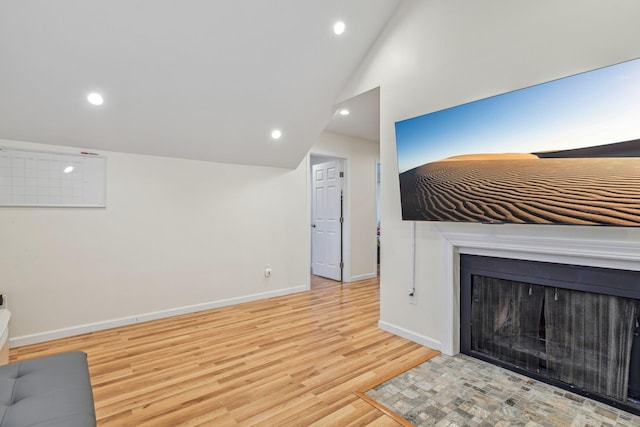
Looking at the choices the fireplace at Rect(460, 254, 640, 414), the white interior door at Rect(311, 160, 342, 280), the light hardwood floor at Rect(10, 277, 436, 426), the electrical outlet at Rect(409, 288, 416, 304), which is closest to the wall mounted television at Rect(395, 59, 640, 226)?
the fireplace at Rect(460, 254, 640, 414)

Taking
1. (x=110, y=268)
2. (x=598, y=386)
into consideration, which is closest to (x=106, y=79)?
(x=110, y=268)

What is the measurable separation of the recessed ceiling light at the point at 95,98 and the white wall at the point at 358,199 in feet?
9.66

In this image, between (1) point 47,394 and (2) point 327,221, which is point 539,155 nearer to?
(1) point 47,394

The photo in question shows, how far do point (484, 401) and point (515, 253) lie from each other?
101 centimetres

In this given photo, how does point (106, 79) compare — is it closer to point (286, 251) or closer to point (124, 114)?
point (124, 114)

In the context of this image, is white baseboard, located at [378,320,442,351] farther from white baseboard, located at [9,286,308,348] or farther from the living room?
white baseboard, located at [9,286,308,348]

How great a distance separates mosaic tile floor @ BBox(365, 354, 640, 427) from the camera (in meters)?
1.79

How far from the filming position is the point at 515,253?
90.2 inches

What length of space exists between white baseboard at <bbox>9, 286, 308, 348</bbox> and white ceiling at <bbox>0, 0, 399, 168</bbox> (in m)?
1.77

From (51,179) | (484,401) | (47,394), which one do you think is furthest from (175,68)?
(484,401)

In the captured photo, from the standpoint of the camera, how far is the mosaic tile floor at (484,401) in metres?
1.79

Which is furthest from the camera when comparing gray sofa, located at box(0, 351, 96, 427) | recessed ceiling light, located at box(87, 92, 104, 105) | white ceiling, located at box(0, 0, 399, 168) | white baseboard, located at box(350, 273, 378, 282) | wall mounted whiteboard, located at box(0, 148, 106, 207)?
white baseboard, located at box(350, 273, 378, 282)

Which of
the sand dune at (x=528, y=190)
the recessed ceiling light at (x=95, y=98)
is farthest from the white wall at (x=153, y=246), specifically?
the sand dune at (x=528, y=190)

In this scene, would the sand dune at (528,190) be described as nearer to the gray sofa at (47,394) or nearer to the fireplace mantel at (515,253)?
the fireplace mantel at (515,253)
